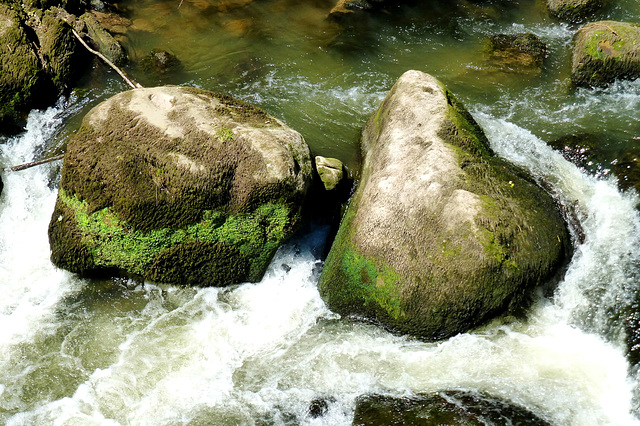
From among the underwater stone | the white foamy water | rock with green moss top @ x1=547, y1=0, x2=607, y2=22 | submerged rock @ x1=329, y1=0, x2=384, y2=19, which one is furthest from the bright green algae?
rock with green moss top @ x1=547, y1=0, x2=607, y2=22

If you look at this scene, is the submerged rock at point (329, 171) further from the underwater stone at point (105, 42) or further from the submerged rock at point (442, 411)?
the underwater stone at point (105, 42)

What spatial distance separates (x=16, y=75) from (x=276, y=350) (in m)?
5.72

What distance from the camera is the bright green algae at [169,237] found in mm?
5648

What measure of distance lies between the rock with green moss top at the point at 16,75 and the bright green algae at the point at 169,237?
2790 millimetres

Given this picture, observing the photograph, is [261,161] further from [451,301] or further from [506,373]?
[506,373]

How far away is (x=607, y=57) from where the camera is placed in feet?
27.1

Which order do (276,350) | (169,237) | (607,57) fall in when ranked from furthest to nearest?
(607,57)
(169,237)
(276,350)

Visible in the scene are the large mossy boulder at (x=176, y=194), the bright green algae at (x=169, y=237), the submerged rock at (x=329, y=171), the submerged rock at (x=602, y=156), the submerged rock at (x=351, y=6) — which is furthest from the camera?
the submerged rock at (x=351, y=6)

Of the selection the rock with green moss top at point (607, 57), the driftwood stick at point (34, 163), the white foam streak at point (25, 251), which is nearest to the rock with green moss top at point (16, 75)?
the white foam streak at point (25, 251)

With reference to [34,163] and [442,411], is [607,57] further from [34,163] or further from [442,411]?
[34,163]

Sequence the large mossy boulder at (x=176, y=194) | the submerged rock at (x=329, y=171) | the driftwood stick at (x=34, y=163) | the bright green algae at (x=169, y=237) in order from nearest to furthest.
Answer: the large mossy boulder at (x=176, y=194), the bright green algae at (x=169, y=237), the submerged rock at (x=329, y=171), the driftwood stick at (x=34, y=163)

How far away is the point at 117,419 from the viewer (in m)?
4.85

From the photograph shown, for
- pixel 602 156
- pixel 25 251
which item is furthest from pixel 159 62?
pixel 602 156

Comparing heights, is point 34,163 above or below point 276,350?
above
